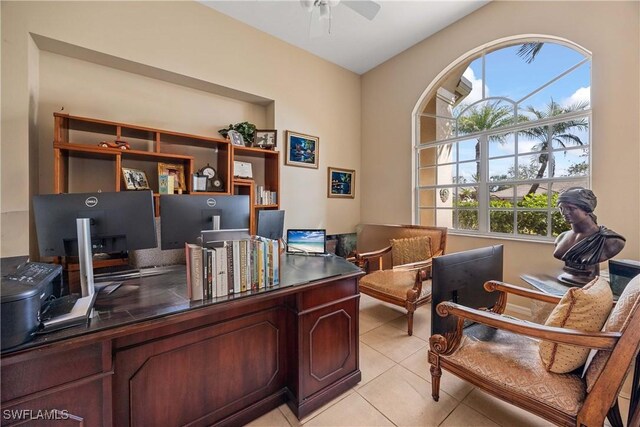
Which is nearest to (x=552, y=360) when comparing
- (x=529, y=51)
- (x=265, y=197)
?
(x=265, y=197)

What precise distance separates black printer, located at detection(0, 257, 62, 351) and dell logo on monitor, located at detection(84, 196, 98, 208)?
41cm

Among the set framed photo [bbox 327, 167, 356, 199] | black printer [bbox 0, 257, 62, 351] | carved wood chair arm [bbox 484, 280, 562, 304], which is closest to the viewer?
black printer [bbox 0, 257, 62, 351]

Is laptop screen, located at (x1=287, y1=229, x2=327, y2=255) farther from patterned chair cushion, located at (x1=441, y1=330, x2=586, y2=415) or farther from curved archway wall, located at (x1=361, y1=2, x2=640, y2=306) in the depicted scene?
curved archway wall, located at (x1=361, y1=2, x2=640, y2=306)

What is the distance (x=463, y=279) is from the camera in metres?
1.76

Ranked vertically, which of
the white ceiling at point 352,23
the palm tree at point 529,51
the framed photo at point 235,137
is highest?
the white ceiling at point 352,23

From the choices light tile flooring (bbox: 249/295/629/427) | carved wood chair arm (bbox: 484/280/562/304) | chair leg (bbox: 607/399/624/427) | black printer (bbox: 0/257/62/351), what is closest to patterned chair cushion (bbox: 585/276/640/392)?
chair leg (bbox: 607/399/624/427)

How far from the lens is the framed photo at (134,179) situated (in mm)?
2574

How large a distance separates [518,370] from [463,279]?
598 millimetres

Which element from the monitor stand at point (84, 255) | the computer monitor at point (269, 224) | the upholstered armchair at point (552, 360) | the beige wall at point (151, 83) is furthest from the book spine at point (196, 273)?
the beige wall at point (151, 83)

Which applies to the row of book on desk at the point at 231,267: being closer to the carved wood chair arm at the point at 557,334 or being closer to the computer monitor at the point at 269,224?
the computer monitor at the point at 269,224

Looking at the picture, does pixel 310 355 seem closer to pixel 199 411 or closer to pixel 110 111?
pixel 199 411

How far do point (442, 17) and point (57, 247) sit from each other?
4.36 m

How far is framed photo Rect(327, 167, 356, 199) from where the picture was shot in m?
4.29

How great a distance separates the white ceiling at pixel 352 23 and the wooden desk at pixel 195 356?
267cm
